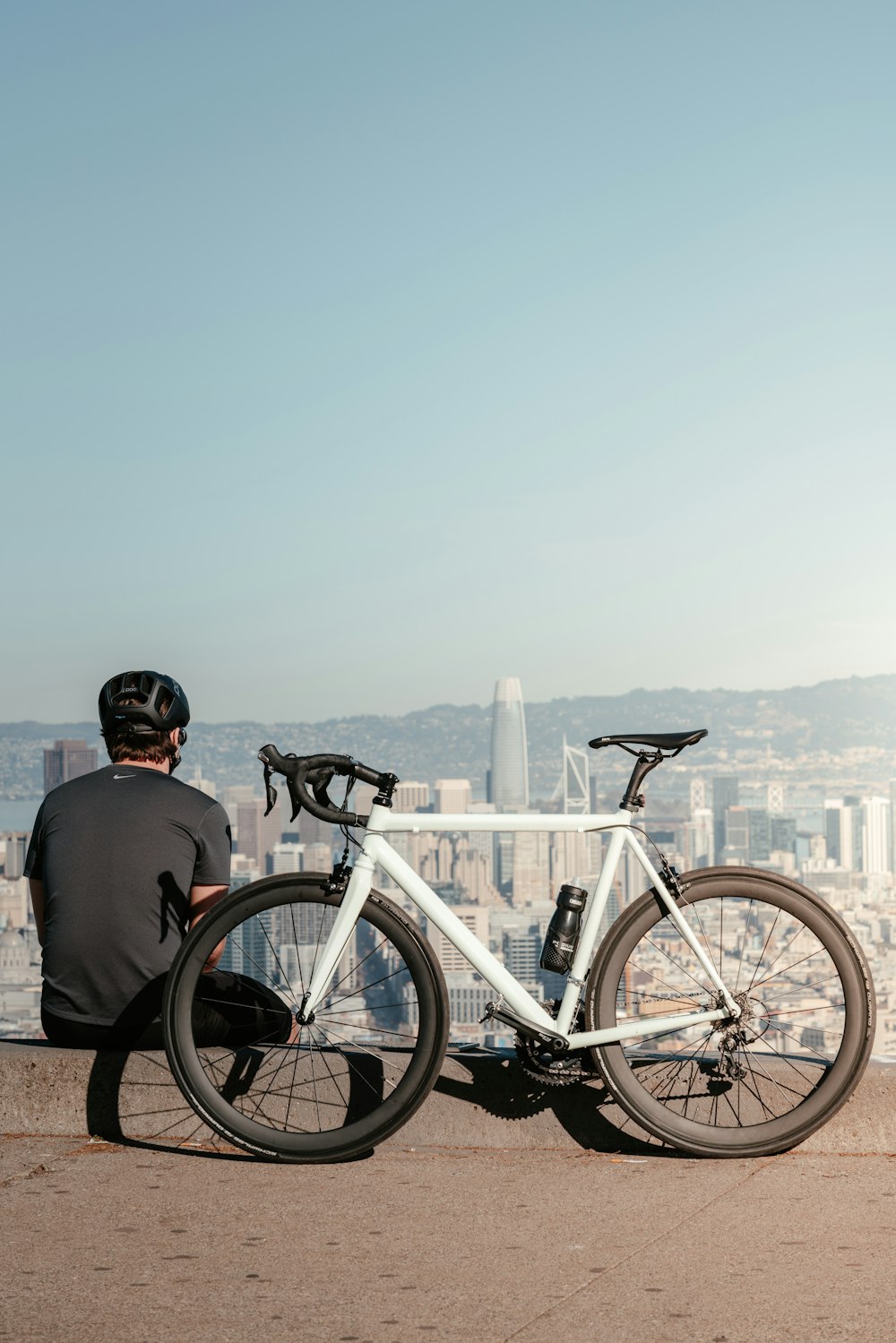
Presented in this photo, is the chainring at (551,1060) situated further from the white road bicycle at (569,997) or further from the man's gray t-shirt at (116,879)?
the man's gray t-shirt at (116,879)

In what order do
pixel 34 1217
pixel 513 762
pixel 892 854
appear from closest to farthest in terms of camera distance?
pixel 34 1217 → pixel 892 854 → pixel 513 762

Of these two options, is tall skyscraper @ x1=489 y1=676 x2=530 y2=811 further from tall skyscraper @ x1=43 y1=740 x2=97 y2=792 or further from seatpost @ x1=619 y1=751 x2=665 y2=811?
seatpost @ x1=619 y1=751 x2=665 y2=811

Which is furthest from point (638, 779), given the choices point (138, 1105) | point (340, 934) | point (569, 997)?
point (138, 1105)

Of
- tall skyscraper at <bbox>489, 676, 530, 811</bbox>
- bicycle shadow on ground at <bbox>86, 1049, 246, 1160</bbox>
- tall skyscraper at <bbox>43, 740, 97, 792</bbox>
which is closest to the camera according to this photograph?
bicycle shadow on ground at <bbox>86, 1049, 246, 1160</bbox>

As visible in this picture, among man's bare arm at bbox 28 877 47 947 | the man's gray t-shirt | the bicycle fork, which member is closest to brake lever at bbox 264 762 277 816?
the man's gray t-shirt

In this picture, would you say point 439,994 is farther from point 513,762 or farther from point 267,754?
point 513,762

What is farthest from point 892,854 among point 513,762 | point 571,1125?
point 571,1125

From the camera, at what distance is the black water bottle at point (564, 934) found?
13.8 ft

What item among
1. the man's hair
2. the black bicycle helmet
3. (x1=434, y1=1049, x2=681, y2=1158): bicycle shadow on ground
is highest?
the black bicycle helmet

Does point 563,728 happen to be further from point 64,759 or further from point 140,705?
point 140,705

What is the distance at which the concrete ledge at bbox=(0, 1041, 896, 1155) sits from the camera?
14.2 feet

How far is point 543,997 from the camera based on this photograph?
4.24m

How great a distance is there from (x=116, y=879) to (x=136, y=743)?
1.57ft

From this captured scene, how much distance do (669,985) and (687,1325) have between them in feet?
4.52
